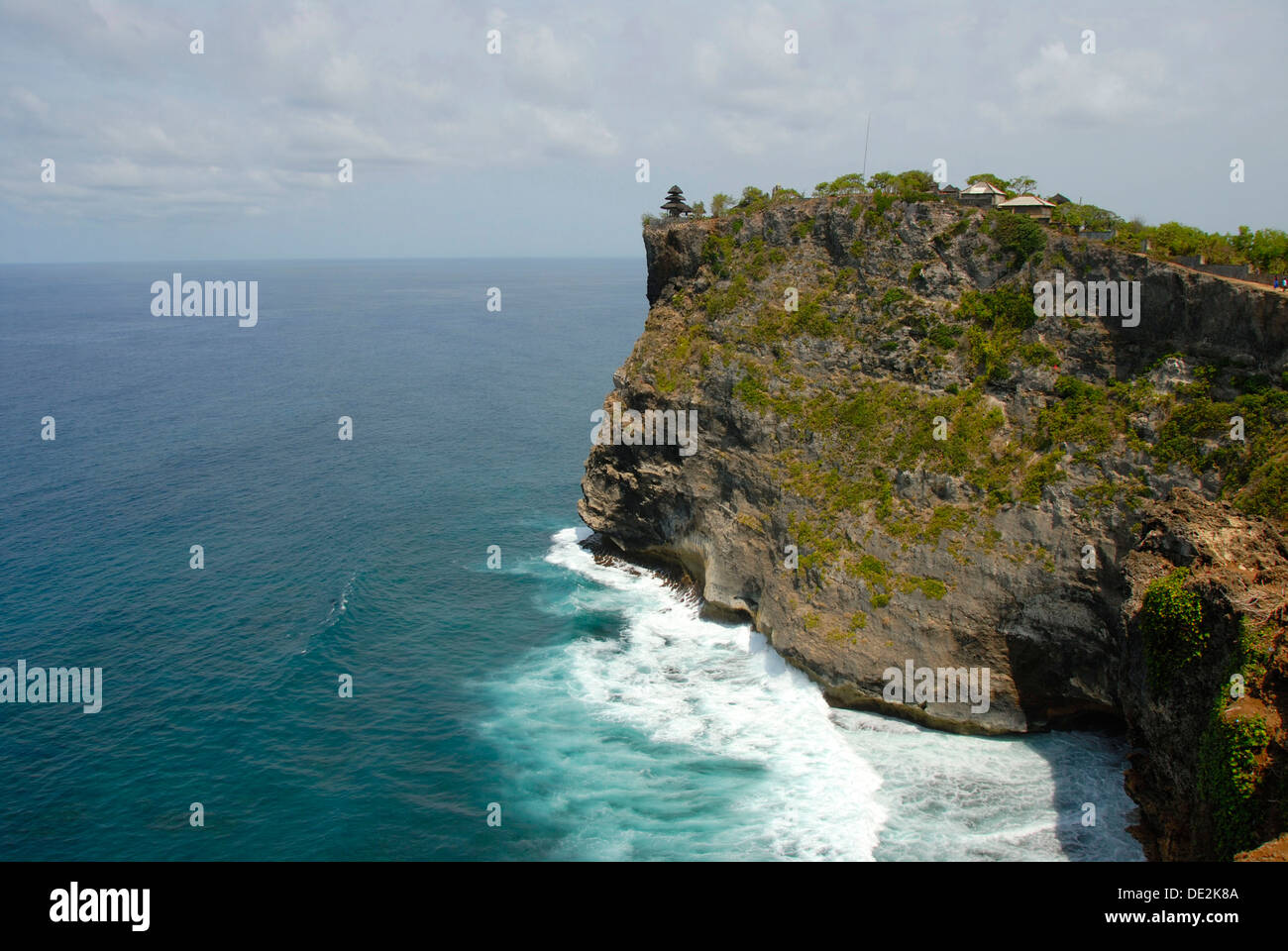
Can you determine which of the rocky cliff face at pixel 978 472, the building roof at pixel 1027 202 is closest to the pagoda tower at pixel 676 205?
the rocky cliff face at pixel 978 472

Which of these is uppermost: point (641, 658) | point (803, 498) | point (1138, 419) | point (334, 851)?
point (1138, 419)

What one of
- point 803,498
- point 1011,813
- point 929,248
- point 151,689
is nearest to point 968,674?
point 1011,813

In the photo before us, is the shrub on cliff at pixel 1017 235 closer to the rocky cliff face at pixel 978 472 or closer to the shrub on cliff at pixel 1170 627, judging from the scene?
the rocky cliff face at pixel 978 472

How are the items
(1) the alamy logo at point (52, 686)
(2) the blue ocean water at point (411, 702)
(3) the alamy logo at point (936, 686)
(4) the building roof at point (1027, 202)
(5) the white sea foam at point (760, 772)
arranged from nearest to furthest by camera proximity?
1. (5) the white sea foam at point (760, 772)
2. (2) the blue ocean water at point (411, 702)
3. (3) the alamy logo at point (936, 686)
4. (1) the alamy logo at point (52, 686)
5. (4) the building roof at point (1027, 202)

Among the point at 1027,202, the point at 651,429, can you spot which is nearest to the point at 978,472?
the point at 1027,202

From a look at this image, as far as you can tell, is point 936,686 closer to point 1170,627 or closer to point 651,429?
point 1170,627

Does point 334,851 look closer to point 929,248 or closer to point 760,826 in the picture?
point 760,826
